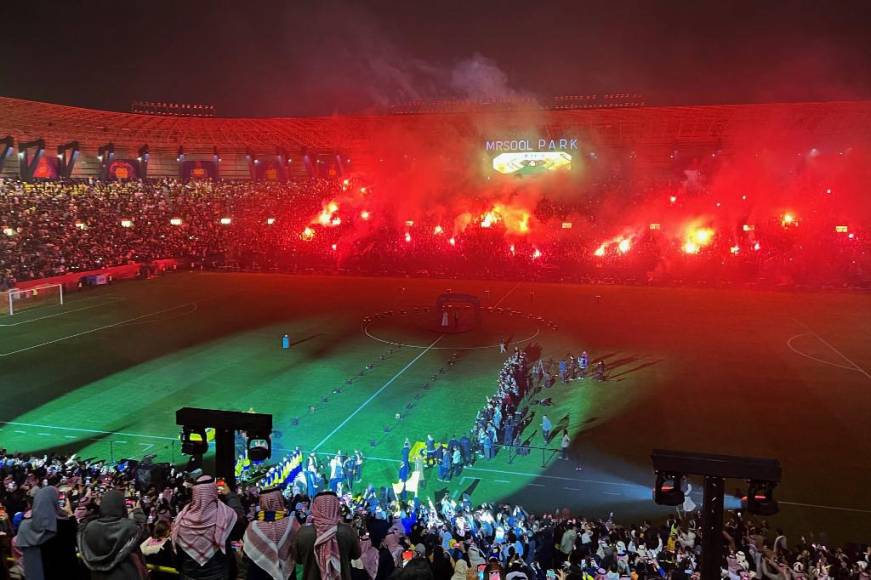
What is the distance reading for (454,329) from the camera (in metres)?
33.1

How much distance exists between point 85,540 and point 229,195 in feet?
214

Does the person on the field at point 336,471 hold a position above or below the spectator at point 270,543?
below

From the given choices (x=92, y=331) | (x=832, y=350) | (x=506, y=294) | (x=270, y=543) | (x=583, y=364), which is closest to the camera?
(x=270, y=543)

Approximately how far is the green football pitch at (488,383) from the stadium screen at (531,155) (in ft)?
76.1

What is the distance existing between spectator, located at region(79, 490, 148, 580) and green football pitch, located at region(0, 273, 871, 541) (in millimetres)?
10846

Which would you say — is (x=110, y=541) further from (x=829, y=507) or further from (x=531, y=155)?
(x=531, y=155)

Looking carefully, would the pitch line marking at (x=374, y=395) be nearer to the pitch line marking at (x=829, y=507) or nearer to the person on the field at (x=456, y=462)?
the person on the field at (x=456, y=462)

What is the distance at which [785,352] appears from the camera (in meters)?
28.4

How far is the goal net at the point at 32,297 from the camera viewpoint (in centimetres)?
3841

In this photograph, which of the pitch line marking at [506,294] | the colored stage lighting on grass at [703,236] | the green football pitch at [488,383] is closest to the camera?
the green football pitch at [488,383]

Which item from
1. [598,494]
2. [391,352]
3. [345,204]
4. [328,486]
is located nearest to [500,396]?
[598,494]

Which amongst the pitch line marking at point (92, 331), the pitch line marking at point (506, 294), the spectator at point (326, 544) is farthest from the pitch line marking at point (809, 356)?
the pitch line marking at point (92, 331)

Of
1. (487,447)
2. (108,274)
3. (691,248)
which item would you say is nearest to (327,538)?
(487,447)

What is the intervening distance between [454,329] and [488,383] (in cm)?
→ 877
